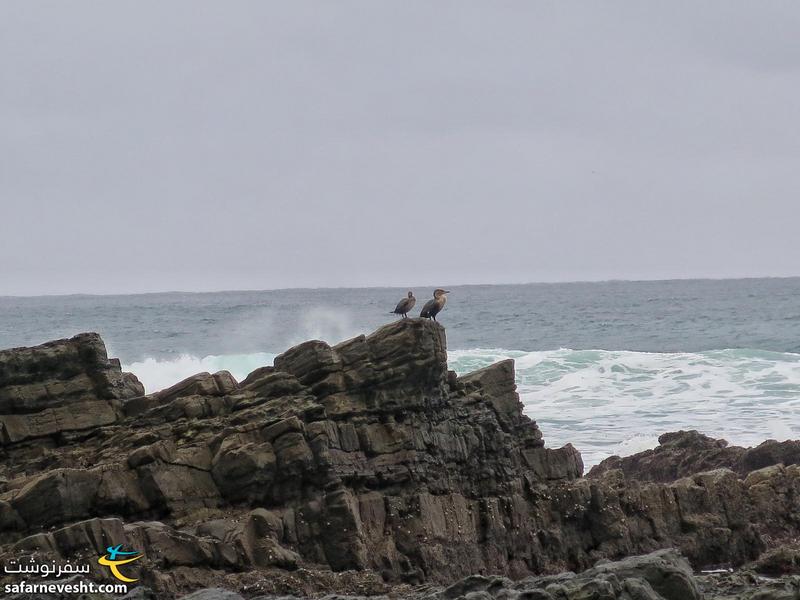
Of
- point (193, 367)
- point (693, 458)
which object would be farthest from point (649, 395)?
point (193, 367)

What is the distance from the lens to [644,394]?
34469 millimetres

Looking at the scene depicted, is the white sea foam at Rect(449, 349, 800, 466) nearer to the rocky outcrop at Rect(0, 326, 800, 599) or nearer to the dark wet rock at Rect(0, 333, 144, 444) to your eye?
the rocky outcrop at Rect(0, 326, 800, 599)

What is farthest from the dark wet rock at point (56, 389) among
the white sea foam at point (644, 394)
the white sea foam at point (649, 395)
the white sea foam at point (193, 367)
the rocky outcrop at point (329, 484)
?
the white sea foam at point (193, 367)

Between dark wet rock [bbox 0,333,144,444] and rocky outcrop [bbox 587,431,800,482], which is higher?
dark wet rock [bbox 0,333,144,444]

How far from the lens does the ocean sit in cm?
2986

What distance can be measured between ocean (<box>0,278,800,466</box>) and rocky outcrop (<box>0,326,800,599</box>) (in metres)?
7.47

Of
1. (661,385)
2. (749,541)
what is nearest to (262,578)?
(749,541)

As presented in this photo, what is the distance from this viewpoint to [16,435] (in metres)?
16.0

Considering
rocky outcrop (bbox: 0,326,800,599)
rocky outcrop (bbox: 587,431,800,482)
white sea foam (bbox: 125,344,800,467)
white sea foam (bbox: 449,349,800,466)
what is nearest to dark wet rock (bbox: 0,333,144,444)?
rocky outcrop (bbox: 0,326,800,599)

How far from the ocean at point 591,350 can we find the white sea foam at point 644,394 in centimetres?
5

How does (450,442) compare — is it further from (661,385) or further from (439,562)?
(661,385)

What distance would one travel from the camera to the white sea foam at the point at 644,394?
27844 mm

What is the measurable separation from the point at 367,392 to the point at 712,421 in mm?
15121

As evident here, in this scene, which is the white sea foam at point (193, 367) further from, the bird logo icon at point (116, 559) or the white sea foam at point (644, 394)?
the bird logo icon at point (116, 559)
